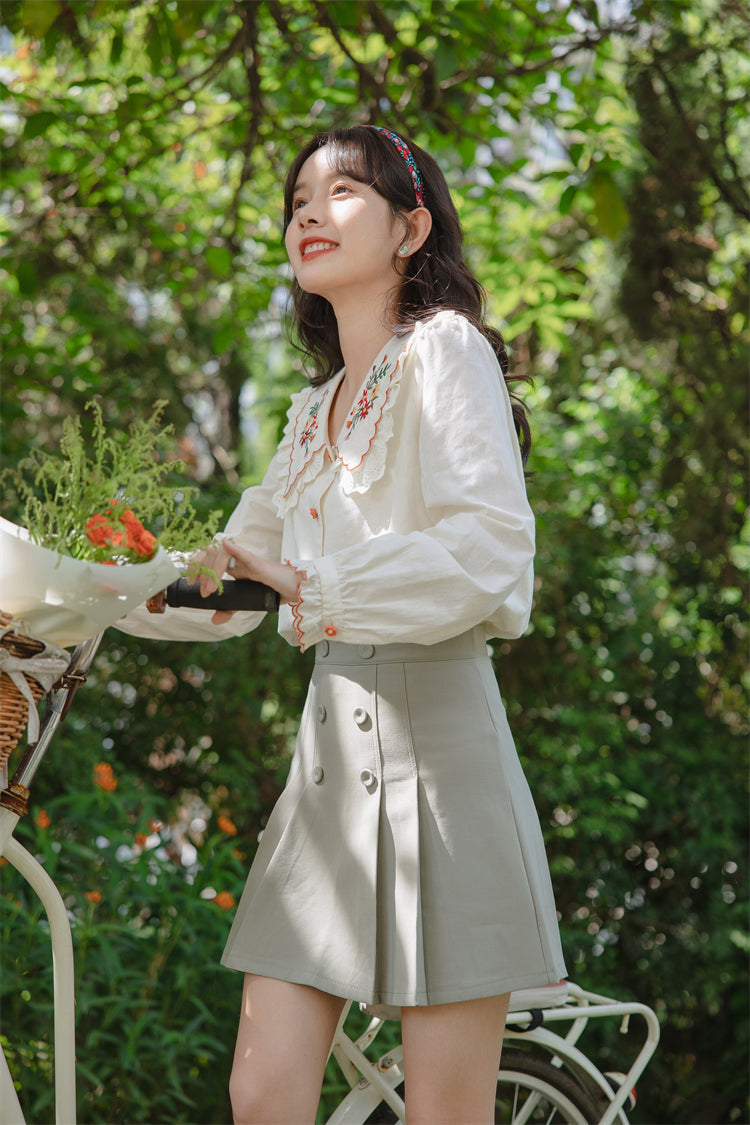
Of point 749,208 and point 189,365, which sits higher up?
point 749,208

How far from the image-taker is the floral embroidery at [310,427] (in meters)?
1.71

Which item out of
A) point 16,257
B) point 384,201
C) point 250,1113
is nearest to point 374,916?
point 250,1113

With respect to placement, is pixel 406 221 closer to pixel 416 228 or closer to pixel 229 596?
pixel 416 228

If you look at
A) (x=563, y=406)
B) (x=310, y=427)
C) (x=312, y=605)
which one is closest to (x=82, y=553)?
(x=312, y=605)

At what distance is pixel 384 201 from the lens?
1.64 m

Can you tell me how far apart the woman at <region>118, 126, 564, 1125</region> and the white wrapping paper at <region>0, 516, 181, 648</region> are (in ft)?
0.51

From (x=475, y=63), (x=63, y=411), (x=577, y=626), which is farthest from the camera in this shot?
(x=63, y=411)

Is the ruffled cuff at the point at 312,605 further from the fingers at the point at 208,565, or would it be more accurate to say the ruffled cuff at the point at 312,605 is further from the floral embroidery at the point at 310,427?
the floral embroidery at the point at 310,427

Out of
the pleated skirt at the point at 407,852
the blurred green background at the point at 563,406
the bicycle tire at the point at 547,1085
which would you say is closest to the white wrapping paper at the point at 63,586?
the pleated skirt at the point at 407,852

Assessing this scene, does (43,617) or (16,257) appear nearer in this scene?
(43,617)

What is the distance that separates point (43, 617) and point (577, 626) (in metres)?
3.34

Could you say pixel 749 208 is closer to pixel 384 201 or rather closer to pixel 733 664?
pixel 733 664

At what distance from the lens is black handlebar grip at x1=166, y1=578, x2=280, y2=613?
1301 millimetres

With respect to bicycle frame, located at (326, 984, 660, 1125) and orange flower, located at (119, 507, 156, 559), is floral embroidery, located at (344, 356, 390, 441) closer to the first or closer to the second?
orange flower, located at (119, 507, 156, 559)
